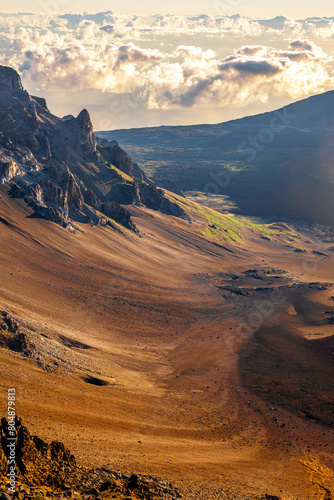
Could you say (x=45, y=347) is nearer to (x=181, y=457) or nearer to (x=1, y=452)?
(x=181, y=457)

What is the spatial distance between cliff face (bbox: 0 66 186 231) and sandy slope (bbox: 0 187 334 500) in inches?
363

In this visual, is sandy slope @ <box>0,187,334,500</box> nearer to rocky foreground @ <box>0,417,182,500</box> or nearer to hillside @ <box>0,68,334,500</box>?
hillside @ <box>0,68,334,500</box>

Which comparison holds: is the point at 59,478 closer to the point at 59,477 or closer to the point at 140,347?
the point at 59,477

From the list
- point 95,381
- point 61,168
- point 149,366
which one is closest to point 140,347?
point 149,366

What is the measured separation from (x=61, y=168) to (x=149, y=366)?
84.1m

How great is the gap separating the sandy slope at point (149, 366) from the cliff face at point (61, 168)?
30.3ft

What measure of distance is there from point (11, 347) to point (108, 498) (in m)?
26.7

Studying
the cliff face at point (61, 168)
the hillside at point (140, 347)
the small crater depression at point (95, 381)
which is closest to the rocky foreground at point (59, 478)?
the hillside at point (140, 347)

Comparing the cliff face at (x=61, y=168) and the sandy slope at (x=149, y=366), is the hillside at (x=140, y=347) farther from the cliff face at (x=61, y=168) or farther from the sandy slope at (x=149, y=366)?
the cliff face at (x=61, y=168)

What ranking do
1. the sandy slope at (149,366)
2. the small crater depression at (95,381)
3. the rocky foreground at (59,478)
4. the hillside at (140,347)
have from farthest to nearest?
the small crater depression at (95,381), the sandy slope at (149,366), the hillside at (140,347), the rocky foreground at (59,478)

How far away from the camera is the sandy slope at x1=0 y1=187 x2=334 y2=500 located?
37.9m

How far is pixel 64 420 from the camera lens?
37312 mm

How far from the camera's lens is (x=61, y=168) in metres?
130

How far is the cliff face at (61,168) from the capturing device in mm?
115875
